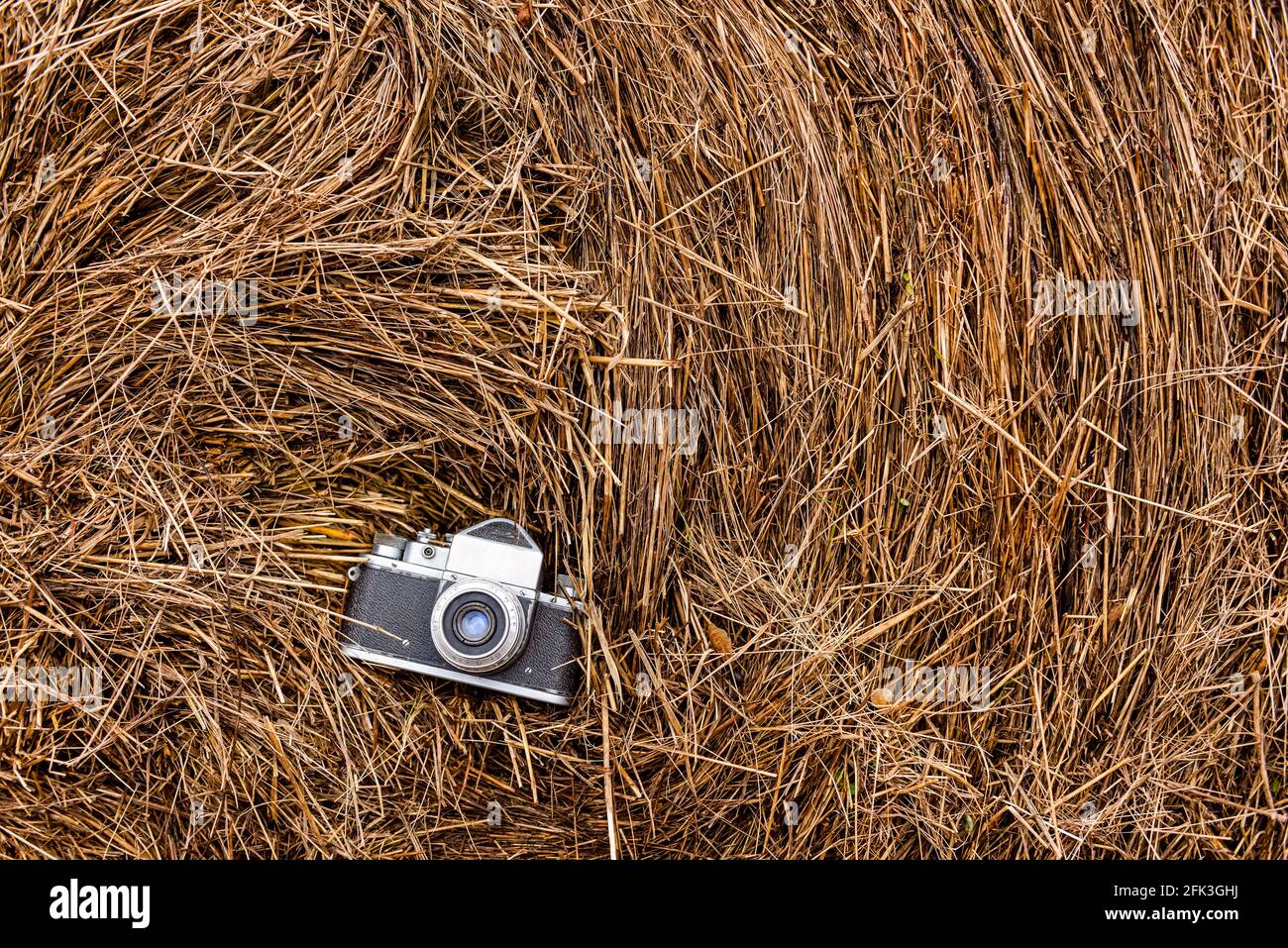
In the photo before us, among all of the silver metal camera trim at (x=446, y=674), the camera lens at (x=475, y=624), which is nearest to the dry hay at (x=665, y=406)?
the silver metal camera trim at (x=446, y=674)

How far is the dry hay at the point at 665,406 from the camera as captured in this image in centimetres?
173

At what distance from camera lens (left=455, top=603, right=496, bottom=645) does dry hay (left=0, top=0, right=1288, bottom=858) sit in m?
0.21

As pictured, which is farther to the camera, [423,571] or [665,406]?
[665,406]

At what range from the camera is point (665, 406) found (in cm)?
178

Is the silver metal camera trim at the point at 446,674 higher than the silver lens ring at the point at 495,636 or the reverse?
the reverse

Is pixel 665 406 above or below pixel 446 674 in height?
above

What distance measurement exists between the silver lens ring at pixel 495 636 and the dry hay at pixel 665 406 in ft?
0.56

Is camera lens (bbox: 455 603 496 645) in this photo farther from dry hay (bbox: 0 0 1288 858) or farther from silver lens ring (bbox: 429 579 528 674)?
dry hay (bbox: 0 0 1288 858)

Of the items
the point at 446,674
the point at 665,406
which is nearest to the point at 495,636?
the point at 446,674

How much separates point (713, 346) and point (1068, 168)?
3.15ft

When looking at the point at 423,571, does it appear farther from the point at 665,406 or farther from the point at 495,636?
the point at 665,406

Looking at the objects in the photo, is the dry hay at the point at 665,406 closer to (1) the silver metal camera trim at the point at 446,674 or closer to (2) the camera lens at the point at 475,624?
(1) the silver metal camera trim at the point at 446,674

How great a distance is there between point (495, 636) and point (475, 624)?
0.05 meters
